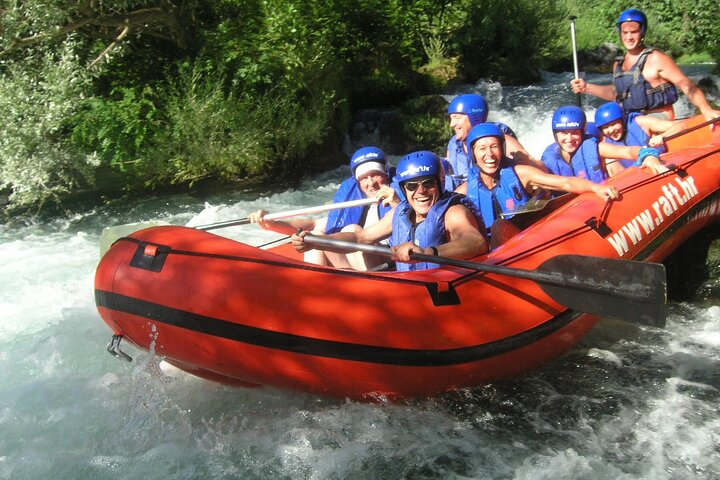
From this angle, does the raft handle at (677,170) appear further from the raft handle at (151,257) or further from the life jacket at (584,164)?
the raft handle at (151,257)

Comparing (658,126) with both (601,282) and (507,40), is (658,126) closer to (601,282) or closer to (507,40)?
(601,282)

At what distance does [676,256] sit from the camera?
16.1 feet

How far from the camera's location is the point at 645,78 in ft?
17.5

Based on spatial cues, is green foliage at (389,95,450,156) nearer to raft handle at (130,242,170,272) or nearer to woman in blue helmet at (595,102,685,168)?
woman in blue helmet at (595,102,685,168)

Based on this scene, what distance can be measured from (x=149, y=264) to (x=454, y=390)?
64.8 inches

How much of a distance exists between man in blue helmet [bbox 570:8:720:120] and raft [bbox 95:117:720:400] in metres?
Result: 2.22

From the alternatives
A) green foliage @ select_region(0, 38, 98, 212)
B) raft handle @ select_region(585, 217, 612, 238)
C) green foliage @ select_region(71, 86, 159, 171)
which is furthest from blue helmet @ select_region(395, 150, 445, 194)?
green foliage @ select_region(71, 86, 159, 171)

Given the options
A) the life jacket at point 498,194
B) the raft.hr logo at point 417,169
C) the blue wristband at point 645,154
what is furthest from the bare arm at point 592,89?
the raft.hr logo at point 417,169

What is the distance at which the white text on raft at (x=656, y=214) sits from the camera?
3797 millimetres

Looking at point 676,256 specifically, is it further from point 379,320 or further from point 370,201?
point 379,320

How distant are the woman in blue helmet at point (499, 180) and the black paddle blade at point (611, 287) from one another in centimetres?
84

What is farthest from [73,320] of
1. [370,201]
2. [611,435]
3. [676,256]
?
[676,256]

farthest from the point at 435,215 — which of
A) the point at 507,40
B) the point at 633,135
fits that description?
the point at 507,40

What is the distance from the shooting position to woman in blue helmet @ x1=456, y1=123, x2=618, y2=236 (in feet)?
13.1
